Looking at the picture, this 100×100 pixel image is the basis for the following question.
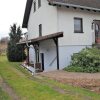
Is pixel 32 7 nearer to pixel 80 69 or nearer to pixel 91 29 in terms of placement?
pixel 91 29

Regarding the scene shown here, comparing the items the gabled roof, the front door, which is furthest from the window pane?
the front door

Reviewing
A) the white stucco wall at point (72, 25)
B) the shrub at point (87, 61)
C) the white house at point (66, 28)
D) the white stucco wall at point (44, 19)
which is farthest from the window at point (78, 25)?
the shrub at point (87, 61)

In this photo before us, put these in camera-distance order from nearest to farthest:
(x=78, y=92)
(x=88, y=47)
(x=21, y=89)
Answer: (x=78, y=92) → (x=21, y=89) → (x=88, y=47)

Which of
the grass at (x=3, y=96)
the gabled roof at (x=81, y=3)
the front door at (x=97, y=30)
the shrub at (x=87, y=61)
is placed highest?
the gabled roof at (x=81, y=3)

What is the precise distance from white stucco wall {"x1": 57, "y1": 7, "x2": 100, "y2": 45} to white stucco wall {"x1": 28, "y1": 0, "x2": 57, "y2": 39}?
62 centimetres

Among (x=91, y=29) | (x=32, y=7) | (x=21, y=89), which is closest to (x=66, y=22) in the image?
(x=91, y=29)

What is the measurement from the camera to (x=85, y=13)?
75.5 feet

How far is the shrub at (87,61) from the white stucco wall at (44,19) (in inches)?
133

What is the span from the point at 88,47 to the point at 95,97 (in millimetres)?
12642

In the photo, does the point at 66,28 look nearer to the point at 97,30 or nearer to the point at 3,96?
the point at 97,30

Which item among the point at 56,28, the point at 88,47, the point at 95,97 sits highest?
the point at 56,28

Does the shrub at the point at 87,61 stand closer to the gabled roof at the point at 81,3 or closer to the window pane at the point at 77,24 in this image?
the window pane at the point at 77,24

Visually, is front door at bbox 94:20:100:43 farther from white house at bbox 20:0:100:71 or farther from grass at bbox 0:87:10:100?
grass at bbox 0:87:10:100

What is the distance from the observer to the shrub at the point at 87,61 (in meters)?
18.9
